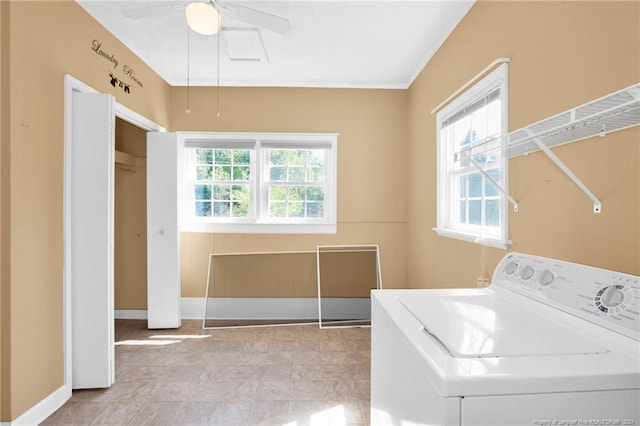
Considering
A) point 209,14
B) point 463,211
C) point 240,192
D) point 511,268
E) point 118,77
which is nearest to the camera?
point 511,268

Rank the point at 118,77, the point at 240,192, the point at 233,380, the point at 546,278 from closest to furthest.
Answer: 1. the point at 546,278
2. the point at 233,380
3. the point at 118,77
4. the point at 240,192

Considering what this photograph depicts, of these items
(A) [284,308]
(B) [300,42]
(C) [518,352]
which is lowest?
(A) [284,308]

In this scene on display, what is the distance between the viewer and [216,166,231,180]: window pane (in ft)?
13.4

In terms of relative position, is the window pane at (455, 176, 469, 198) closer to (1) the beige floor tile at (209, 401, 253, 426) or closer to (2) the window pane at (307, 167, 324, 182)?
(2) the window pane at (307, 167, 324, 182)

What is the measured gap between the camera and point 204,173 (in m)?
4.10

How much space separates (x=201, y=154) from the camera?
4.11 m

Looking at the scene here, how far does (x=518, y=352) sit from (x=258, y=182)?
3468 millimetres

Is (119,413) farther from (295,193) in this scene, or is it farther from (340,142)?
(340,142)

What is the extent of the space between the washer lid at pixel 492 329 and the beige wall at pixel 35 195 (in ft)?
6.69

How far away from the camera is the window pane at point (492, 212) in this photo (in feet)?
7.32

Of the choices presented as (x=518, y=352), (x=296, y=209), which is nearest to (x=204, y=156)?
(x=296, y=209)

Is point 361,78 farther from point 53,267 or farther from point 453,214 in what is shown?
point 53,267

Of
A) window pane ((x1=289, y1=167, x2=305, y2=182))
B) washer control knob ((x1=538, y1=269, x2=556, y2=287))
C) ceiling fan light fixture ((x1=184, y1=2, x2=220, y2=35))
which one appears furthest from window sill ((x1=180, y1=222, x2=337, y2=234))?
washer control knob ((x1=538, y1=269, x2=556, y2=287))

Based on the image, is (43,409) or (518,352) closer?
(518,352)
